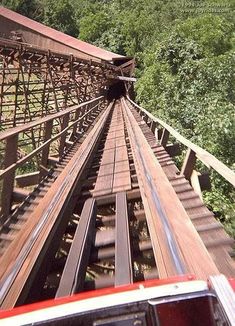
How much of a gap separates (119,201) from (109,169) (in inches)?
62.6

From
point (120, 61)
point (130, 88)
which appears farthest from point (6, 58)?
point (120, 61)

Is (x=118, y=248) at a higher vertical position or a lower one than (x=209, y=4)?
lower

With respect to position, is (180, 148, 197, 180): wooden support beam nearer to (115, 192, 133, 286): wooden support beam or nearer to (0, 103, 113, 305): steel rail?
(115, 192, 133, 286): wooden support beam

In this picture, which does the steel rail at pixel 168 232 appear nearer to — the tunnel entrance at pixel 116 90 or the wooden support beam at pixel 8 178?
the wooden support beam at pixel 8 178

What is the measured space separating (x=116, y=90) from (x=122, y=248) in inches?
944

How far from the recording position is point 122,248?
3133mm

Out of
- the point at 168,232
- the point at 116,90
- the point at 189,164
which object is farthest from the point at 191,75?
the point at 168,232

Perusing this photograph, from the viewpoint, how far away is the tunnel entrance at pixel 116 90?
86.0 ft

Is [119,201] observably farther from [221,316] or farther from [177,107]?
[177,107]

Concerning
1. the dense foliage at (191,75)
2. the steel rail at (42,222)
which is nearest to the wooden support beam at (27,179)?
the steel rail at (42,222)

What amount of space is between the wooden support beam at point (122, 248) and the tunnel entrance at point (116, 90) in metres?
22.3

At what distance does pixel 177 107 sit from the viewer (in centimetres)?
1488

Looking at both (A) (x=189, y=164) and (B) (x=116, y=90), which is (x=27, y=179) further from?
(B) (x=116, y=90)

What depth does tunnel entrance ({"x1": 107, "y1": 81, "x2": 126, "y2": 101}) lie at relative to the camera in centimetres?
2622
